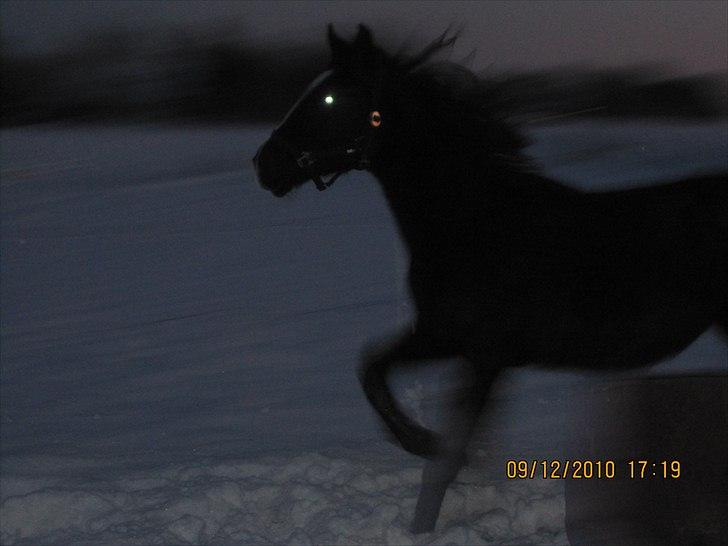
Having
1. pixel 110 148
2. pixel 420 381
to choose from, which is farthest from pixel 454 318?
pixel 110 148

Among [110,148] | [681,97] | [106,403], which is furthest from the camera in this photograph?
[110,148]

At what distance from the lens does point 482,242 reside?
3.62 meters

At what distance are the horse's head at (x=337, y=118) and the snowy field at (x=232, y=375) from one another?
547mm

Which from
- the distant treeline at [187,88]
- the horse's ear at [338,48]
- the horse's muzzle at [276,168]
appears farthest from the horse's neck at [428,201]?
the distant treeline at [187,88]

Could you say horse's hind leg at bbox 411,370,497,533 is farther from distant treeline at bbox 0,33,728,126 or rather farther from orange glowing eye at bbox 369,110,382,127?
distant treeline at bbox 0,33,728,126

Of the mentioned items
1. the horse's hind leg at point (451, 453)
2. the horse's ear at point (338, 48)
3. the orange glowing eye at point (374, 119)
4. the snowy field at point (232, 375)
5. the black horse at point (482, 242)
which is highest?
the horse's ear at point (338, 48)

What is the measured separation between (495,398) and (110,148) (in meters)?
16.5

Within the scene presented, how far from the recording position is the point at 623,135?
602 inches

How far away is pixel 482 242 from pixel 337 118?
68cm

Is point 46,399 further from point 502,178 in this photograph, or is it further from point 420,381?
point 502,178

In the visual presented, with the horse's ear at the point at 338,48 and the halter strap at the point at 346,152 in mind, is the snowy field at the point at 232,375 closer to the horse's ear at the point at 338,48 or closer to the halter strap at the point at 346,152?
the halter strap at the point at 346,152

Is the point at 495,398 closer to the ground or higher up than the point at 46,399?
higher up

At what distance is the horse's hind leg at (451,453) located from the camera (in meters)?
3.52

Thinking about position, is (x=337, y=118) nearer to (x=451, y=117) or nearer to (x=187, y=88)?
(x=451, y=117)
